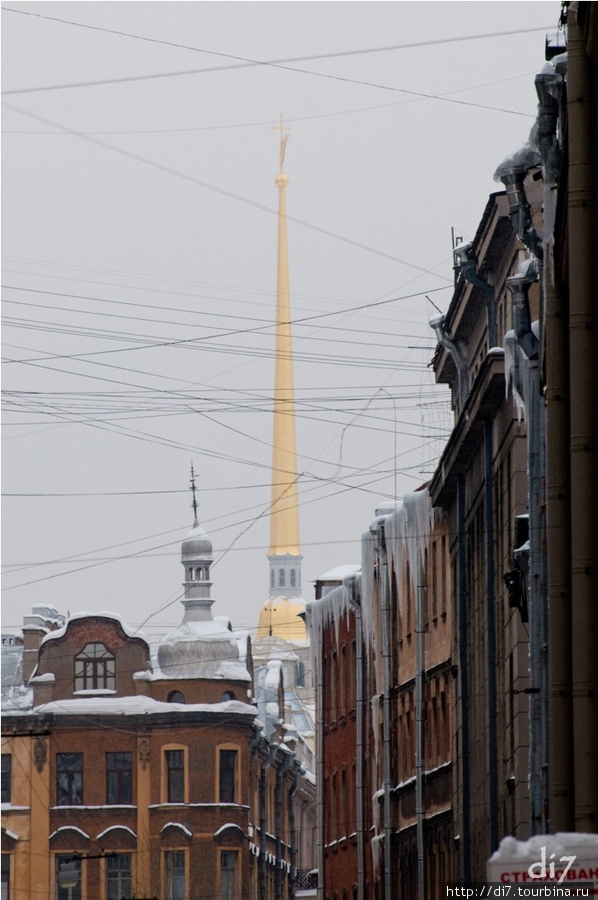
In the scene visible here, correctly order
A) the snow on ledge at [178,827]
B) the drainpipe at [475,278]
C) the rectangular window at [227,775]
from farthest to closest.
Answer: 1. the rectangular window at [227,775]
2. the snow on ledge at [178,827]
3. the drainpipe at [475,278]

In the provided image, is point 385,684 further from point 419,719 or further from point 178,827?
point 178,827

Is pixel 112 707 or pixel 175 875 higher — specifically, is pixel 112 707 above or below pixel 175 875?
above

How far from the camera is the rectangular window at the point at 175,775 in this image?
75.0 metres

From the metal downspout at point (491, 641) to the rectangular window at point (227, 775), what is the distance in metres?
42.6

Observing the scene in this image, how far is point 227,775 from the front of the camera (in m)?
76.2

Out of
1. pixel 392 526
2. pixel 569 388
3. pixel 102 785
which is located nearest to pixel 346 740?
pixel 392 526

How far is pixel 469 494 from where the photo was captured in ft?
125

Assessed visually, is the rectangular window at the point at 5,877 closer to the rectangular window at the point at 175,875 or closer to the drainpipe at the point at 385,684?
the rectangular window at the point at 175,875

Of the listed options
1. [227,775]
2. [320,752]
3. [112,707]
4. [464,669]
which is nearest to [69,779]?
[112,707]

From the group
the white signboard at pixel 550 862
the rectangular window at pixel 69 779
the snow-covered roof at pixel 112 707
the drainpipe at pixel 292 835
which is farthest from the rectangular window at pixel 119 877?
the white signboard at pixel 550 862

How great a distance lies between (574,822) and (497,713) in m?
16.1

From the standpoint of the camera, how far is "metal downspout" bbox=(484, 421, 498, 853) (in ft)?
107

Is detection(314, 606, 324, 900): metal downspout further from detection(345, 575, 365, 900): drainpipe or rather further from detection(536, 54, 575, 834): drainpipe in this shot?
detection(536, 54, 575, 834): drainpipe

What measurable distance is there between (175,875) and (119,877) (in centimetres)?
204
